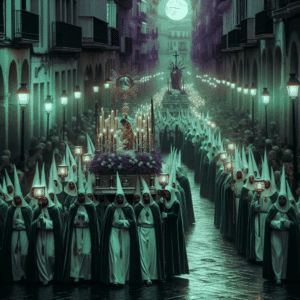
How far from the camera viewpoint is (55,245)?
13.3m

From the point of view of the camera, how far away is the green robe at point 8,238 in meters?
13.2

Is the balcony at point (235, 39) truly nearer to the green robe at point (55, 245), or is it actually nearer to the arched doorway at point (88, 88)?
the arched doorway at point (88, 88)

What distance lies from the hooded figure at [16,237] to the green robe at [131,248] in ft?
4.28

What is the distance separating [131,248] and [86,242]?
0.80 metres

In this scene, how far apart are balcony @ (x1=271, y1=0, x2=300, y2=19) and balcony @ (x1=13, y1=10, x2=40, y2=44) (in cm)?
759

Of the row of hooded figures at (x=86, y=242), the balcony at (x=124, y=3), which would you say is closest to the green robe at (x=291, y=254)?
the row of hooded figures at (x=86, y=242)

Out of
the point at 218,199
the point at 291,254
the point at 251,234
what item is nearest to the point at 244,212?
the point at 251,234

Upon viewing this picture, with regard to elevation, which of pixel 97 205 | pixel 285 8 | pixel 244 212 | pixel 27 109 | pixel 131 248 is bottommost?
pixel 131 248

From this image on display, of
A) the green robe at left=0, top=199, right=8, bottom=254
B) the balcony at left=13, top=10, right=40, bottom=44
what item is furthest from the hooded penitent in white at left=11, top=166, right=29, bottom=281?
the balcony at left=13, top=10, right=40, bottom=44

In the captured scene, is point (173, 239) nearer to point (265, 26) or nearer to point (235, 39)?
point (265, 26)

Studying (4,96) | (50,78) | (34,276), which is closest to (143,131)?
(34,276)

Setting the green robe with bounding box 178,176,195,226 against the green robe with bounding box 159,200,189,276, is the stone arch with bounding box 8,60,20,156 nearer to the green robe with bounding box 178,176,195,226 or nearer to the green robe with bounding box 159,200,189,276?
the green robe with bounding box 178,176,195,226

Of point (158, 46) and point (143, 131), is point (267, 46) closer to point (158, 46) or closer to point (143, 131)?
point (143, 131)

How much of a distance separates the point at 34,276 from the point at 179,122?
22.4m
